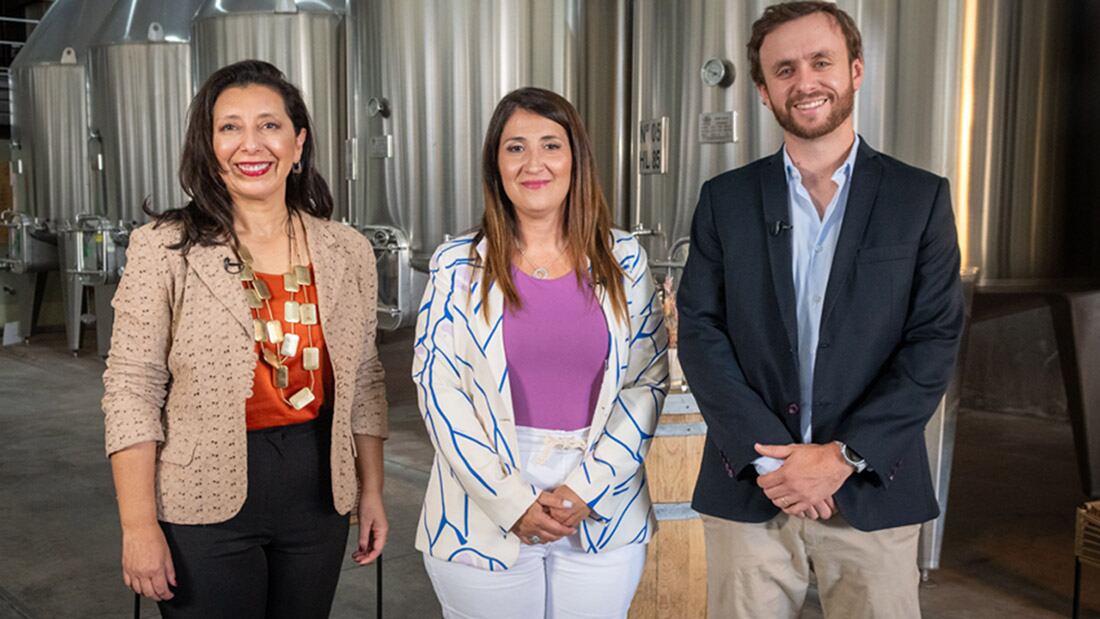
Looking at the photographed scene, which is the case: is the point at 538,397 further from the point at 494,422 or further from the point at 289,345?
the point at 289,345

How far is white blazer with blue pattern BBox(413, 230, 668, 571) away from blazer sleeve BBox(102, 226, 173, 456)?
1.54 ft

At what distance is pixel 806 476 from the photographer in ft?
5.64

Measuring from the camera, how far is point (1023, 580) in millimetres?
3561

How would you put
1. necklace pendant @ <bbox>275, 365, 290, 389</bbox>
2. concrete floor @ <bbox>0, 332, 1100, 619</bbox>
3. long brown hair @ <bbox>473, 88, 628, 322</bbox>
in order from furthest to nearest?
concrete floor @ <bbox>0, 332, 1100, 619</bbox> → long brown hair @ <bbox>473, 88, 628, 322</bbox> → necklace pendant @ <bbox>275, 365, 290, 389</bbox>

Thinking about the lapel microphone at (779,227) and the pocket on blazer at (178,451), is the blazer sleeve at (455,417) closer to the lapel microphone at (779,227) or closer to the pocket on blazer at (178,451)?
the pocket on blazer at (178,451)

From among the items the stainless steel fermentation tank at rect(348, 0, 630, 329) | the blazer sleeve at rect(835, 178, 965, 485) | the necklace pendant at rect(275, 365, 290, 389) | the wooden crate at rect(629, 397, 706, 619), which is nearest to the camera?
the blazer sleeve at rect(835, 178, 965, 485)

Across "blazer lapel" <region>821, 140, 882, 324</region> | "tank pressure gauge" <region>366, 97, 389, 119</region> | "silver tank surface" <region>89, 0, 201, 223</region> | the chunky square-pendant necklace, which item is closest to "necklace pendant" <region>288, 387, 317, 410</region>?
the chunky square-pendant necklace

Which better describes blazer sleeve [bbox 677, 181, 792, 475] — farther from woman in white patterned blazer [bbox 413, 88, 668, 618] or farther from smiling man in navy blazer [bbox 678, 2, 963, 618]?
woman in white patterned blazer [bbox 413, 88, 668, 618]

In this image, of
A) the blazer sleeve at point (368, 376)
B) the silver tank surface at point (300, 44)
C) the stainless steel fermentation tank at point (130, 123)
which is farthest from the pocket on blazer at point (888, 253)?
the stainless steel fermentation tank at point (130, 123)

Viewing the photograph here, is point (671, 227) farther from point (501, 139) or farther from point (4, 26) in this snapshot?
point (4, 26)

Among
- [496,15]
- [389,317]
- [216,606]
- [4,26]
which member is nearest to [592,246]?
[216,606]

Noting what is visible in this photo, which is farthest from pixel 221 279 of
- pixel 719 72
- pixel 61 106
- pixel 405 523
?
pixel 61 106

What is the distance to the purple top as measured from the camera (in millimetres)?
1895

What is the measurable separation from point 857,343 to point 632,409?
425mm
